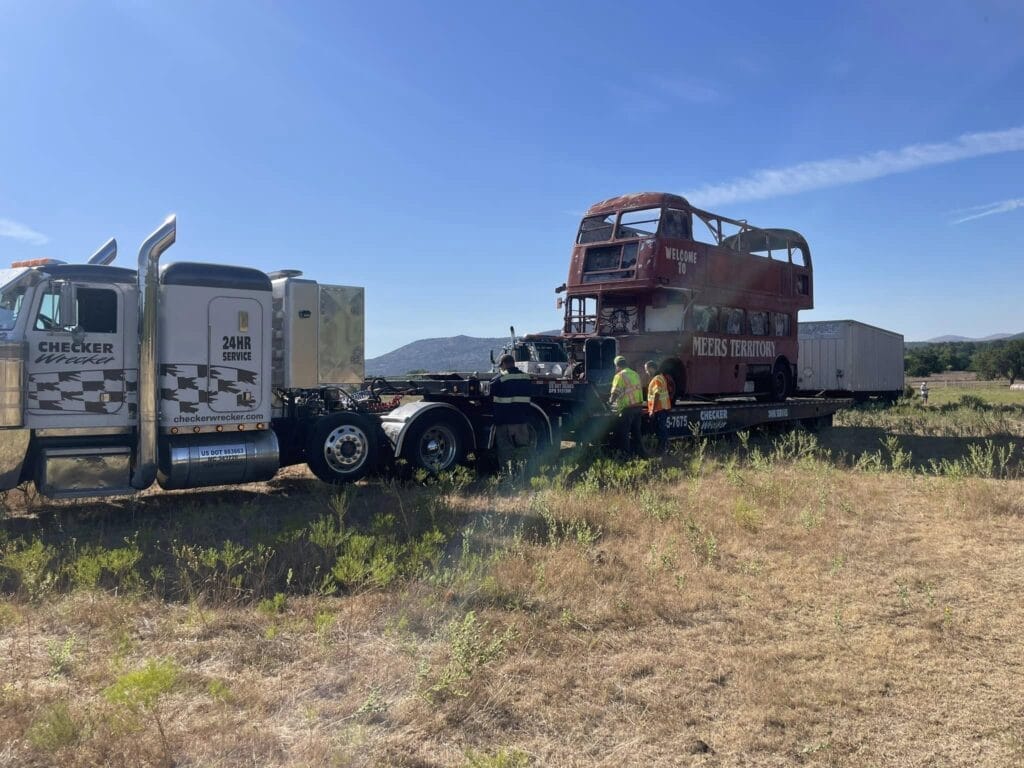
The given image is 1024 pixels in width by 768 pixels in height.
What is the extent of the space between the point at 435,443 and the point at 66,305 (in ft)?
14.3

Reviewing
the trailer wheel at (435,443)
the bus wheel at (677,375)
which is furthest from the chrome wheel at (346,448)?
the bus wheel at (677,375)

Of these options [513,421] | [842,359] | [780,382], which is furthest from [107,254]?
[842,359]

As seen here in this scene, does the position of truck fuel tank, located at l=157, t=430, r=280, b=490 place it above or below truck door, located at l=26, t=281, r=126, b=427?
below

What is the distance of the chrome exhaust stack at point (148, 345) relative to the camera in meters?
7.65

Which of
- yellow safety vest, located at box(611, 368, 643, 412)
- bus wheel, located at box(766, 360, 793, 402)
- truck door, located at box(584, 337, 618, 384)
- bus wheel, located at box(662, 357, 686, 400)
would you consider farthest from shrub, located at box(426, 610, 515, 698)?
bus wheel, located at box(766, 360, 793, 402)

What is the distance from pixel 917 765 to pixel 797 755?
496 mm

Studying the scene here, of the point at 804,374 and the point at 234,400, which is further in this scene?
the point at 804,374

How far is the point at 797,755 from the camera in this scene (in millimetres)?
3389

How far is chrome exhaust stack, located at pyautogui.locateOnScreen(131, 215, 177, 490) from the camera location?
25.1 ft

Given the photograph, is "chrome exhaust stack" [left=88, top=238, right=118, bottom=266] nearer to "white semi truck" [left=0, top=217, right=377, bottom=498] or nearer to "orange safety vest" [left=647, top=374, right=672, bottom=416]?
"white semi truck" [left=0, top=217, right=377, bottom=498]

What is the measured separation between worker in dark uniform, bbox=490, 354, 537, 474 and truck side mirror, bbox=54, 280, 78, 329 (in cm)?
485

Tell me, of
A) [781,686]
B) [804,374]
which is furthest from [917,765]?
[804,374]

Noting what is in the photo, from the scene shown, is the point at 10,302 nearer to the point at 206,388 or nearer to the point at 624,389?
the point at 206,388

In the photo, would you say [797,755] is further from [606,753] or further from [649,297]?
[649,297]
